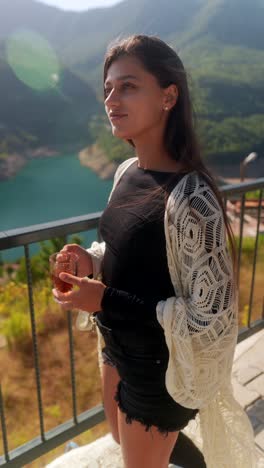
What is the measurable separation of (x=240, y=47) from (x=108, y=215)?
68.5 m

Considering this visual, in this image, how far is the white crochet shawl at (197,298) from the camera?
0.88 m

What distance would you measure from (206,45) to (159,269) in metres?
68.1

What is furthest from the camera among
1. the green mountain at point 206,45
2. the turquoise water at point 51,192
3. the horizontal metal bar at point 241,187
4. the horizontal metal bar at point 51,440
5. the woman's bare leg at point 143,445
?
the green mountain at point 206,45

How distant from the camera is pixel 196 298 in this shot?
35.4 inches

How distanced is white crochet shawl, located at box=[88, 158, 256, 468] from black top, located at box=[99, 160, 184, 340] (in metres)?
0.03

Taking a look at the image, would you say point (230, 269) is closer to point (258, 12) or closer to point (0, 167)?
point (0, 167)

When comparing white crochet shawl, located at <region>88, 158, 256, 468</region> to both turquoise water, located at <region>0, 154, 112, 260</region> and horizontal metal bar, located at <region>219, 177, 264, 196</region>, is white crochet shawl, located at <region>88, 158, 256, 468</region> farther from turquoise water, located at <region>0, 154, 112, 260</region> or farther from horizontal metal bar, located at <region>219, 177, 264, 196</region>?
turquoise water, located at <region>0, 154, 112, 260</region>

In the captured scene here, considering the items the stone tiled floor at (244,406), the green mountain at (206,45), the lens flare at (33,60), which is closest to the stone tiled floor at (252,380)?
the stone tiled floor at (244,406)

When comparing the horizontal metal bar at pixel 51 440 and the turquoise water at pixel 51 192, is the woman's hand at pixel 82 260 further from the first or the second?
the turquoise water at pixel 51 192

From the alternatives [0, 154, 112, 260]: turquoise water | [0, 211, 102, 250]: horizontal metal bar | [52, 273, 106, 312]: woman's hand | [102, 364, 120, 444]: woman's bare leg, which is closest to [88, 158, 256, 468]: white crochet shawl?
[52, 273, 106, 312]: woman's hand

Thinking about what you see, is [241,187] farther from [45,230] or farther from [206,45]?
[206,45]

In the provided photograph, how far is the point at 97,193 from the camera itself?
38906mm

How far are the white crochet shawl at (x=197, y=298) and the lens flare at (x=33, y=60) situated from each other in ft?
163

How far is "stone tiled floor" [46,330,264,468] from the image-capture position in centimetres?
162
